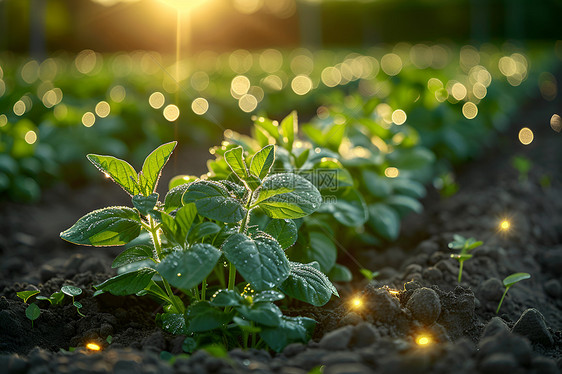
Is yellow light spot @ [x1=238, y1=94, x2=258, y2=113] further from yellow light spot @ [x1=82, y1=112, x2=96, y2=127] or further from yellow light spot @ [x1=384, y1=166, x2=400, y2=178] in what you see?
yellow light spot @ [x1=384, y1=166, x2=400, y2=178]

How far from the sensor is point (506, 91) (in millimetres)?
7180

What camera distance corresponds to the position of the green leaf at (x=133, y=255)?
1.65 m

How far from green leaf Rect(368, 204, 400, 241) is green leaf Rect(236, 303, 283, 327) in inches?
52.1

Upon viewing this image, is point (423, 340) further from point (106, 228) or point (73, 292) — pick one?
point (73, 292)

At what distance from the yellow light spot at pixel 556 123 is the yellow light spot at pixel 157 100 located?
470 centimetres

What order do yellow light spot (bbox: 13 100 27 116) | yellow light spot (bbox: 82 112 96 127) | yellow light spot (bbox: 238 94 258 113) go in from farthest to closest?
yellow light spot (bbox: 238 94 258 113) < yellow light spot (bbox: 13 100 27 116) < yellow light spot (bbox: 82 112 96 127)

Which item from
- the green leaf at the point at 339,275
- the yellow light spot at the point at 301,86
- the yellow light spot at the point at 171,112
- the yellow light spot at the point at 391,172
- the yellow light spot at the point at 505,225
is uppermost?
the yellow light spot at the point at 301,86

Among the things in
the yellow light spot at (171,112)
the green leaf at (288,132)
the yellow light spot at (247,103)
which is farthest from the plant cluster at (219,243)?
the yellow light spot at (247,103)

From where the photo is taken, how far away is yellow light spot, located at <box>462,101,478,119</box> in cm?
475

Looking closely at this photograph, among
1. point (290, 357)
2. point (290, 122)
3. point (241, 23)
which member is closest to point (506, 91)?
point (290, 122)

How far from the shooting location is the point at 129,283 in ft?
5.48

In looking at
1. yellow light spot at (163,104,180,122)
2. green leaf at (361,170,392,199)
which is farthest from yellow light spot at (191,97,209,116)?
green leaf at (361,170,392,199)

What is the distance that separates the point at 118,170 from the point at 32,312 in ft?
2.03

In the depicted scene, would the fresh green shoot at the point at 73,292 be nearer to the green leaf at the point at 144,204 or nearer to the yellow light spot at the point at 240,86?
the green leaf at the point at 144,204
